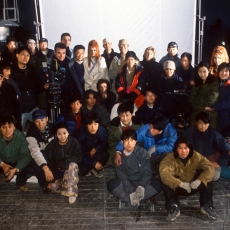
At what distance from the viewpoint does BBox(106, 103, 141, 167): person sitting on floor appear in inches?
178

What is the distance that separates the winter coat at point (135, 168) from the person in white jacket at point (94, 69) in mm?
2016

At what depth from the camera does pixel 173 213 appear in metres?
3.54

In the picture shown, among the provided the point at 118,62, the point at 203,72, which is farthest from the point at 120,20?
the point at 203,72

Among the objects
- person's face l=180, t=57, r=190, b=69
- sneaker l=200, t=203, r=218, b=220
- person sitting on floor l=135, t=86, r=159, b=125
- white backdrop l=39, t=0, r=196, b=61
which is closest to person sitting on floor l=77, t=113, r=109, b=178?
person sitting on floor l=135, t=86, r=159, b=125

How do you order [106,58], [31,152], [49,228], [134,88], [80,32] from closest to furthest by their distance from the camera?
[49,228]
[31,152]
[134,88]
[106,58]
[80,32]

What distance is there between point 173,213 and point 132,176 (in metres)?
0.70

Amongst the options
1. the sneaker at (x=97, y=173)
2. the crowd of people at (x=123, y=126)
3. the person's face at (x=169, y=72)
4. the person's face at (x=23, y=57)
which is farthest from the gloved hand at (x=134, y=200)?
the person's face at (x=23, y=57)

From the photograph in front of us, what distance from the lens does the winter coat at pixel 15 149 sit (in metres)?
4.25

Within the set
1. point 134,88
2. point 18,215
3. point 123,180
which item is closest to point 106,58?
point 134,88

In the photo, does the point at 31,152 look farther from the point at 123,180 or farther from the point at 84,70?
the point at 84,70

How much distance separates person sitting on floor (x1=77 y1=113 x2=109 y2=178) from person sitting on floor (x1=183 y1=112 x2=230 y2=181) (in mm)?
1243

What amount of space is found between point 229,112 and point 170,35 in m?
2.66

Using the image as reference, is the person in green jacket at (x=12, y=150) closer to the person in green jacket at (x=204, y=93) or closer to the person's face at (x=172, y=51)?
the person in green jacket at (x=204, y=93)

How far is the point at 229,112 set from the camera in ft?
15.4
